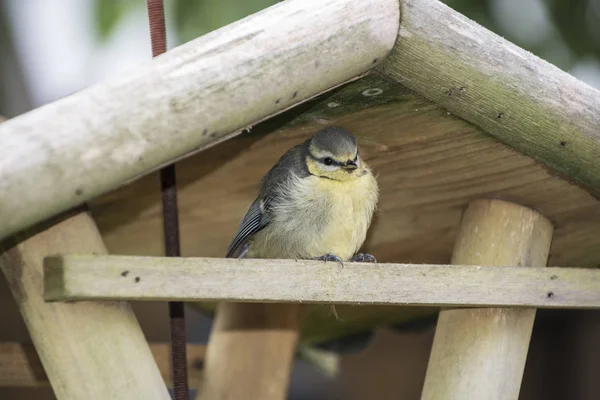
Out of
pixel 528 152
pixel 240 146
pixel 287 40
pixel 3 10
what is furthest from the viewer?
pixel 3 10

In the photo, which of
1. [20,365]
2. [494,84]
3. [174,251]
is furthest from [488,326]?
[20,365]

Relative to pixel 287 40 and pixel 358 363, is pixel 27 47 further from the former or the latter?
pixel 287 40

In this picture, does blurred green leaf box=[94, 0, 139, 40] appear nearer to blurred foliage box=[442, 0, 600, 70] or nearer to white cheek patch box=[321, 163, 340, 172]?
Result: blurred foliage box=[442, 0, 600, 70]

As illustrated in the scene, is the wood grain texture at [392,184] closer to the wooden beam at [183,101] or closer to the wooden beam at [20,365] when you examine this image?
the wooden beam at [183,101]

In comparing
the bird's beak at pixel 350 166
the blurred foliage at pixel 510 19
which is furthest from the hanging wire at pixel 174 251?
the blurred foliage at pixel 510 19

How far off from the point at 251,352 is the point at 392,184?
2.02 ft

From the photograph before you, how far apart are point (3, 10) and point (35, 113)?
253 cm

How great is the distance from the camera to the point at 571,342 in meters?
4.11

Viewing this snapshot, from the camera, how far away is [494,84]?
1.80 metres

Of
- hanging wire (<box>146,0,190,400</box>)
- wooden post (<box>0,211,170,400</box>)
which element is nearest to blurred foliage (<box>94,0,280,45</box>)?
hanging wire (<box>146,0,190,400</box>)

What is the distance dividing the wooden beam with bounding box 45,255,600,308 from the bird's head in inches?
12.4

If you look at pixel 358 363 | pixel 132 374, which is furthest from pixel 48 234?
pixel 358 363

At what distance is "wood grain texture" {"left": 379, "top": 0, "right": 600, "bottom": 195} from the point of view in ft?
5.82

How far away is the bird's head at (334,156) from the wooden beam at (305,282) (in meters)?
0.31
